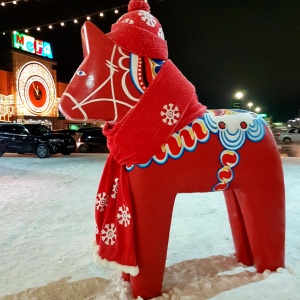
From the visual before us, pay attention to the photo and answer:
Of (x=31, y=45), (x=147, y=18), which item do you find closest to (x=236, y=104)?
(x=147, y=18)

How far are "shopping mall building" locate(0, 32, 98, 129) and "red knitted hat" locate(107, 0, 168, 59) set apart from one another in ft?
81.2

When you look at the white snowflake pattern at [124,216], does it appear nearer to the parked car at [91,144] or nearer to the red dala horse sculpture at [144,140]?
the red dala horse sculpture at [144,140]

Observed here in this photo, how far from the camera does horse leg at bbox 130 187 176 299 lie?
2.04 metres

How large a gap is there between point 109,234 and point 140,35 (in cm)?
143

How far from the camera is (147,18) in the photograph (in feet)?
6.99

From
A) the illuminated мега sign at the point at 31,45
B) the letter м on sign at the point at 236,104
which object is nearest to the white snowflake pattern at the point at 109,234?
the letter м on sign at the point at 236,104

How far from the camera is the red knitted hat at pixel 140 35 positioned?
6.69 feet

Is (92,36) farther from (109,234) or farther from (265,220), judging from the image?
(265,220)

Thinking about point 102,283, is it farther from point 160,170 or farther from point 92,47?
point 92,47

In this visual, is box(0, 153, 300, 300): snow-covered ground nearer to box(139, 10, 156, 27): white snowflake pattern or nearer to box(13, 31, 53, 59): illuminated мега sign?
box(139, 10, 156, 27): white snowflake pattern

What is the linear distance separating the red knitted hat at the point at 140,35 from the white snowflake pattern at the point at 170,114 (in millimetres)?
394

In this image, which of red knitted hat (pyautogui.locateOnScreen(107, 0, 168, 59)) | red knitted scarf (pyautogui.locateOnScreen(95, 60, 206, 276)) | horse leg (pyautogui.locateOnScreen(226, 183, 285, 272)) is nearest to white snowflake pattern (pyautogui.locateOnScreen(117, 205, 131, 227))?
red knitted scarf (pyautogui.locateOnScreen(95, 60, 206, 276))

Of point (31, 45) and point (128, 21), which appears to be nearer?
point (128, 21)

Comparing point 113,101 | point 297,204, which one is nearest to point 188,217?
point 297,204
